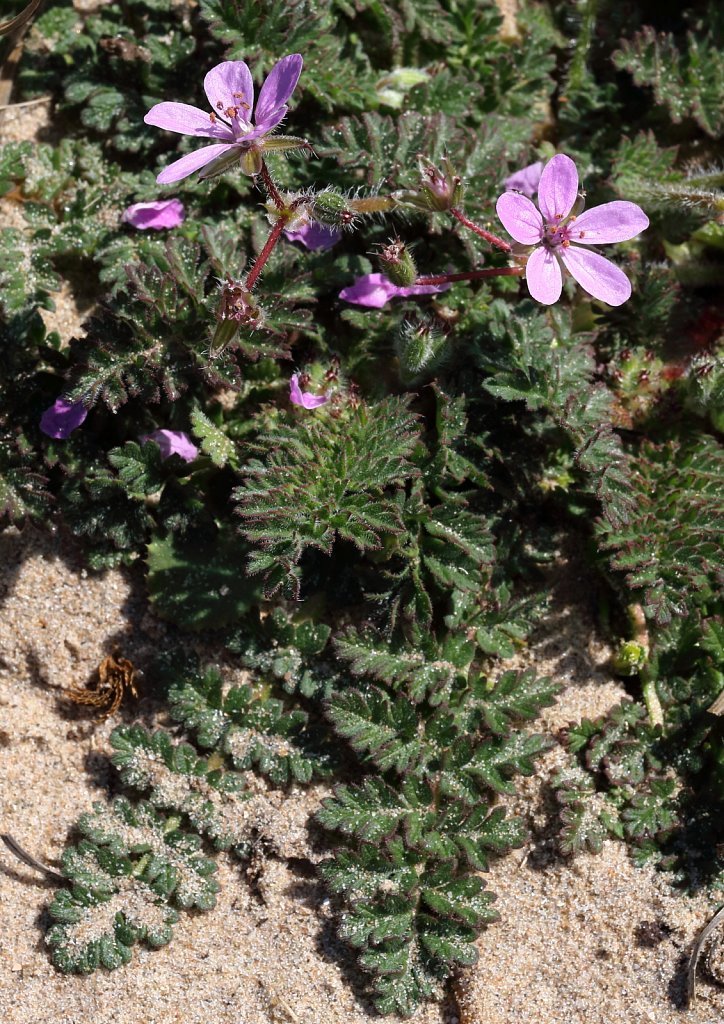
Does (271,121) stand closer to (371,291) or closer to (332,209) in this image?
(332,209)

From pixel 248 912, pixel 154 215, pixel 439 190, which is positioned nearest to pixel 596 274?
pixel 439 190

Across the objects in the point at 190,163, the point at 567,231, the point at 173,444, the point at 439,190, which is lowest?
the point at 173,444

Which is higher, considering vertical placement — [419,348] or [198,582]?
[419,348]

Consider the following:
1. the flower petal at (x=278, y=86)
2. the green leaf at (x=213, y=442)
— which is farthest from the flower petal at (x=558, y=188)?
the green leaf at (x=213, y=442)

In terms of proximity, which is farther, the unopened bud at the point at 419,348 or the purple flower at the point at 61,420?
the purple flower at the point at 61,420

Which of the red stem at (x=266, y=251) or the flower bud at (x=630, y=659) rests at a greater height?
the red stem at (x=266, y=251)

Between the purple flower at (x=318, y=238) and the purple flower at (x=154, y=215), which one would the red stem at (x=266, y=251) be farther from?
the purple flower at (x=154, y=215)
